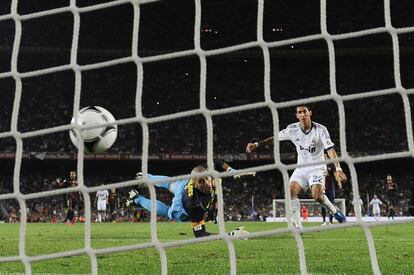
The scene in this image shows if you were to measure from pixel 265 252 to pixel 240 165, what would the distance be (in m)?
21.4

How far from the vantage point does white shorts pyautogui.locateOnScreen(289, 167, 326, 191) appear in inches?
333

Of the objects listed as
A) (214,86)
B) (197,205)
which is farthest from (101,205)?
(197,205)

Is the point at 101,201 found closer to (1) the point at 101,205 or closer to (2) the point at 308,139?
(1) the point at 101,205

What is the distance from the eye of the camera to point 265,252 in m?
6.49

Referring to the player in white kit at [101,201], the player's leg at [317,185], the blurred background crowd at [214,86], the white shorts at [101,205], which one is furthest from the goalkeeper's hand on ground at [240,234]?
the blurred background crowd at [214,86]

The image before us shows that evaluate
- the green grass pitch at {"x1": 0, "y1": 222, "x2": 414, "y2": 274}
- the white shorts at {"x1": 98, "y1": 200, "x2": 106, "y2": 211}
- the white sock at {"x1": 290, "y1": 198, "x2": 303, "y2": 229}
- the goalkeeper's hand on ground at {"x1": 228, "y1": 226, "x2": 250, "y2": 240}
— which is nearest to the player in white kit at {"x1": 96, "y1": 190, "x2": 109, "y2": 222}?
the white shorts at {"x1": 98, "y1": 200, "x2": 106, "y2": 211}

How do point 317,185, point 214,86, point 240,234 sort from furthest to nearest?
point 214,86, point 317,185, point 240,234

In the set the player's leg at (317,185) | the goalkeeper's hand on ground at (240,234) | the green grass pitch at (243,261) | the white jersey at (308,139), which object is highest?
the white jersey at (308,139)

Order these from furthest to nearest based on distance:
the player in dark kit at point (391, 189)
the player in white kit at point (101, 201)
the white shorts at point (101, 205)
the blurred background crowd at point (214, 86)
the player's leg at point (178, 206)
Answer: the blurred background crowd at point (214, 86) → the white shorts at point (101, 205) → the player in white kit at point (101, 201) → the player in dark kit at point (391, 189) → the player's leg at point (178, 206)

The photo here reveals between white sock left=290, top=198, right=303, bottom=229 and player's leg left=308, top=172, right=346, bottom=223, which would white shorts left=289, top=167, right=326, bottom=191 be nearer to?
player's leg left=308, top=172, right=346, bottom=223

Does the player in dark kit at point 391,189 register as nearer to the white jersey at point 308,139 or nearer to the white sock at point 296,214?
the white sock at point 296,214

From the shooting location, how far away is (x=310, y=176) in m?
8.56

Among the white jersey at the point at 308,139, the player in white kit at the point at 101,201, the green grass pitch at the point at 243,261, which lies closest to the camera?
the green grass pitch at the point at 243,261

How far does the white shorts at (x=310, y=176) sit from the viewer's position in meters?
8.46
